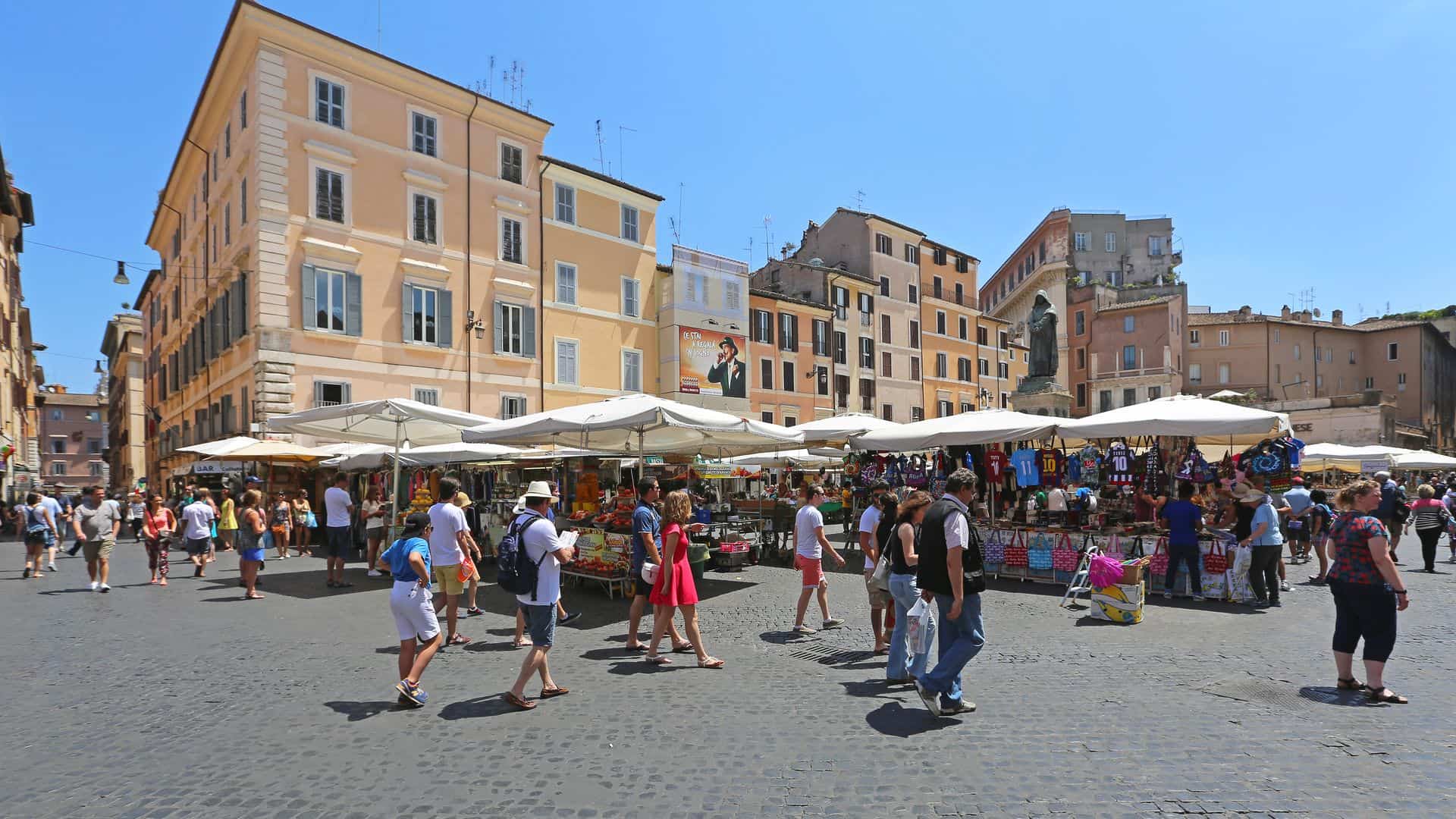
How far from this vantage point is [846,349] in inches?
1667

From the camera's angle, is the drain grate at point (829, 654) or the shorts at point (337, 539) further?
the shorts at point (337, 539)

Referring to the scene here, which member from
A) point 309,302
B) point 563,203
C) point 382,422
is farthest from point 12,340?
point 382,422

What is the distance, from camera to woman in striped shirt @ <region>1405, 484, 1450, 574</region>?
13.1 metres

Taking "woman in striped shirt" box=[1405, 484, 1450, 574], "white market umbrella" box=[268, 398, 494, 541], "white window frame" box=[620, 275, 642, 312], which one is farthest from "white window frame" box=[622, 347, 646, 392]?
"woman in striped shirt" box=[1405, 484, 1450, 574]

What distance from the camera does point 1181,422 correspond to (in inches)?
420

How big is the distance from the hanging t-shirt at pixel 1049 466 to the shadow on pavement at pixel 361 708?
10.5m

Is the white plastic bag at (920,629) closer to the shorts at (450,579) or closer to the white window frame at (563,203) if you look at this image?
the shorts at (450,579)

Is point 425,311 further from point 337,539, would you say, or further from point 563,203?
point 337,539

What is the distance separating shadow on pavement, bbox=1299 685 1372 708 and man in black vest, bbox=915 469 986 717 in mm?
2533

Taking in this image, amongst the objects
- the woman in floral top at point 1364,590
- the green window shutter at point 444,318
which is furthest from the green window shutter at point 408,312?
the woman in floral top at point 1364,590

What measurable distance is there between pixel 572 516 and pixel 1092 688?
27.7 ft

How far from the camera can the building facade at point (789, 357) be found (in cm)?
3812

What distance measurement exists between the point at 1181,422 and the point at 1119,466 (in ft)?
6.92

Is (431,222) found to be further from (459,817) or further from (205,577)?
(459,817)
